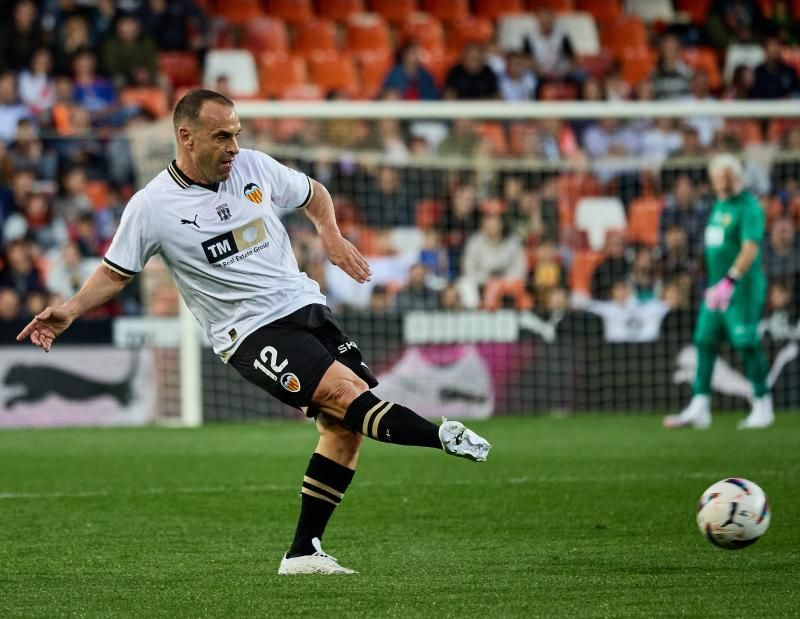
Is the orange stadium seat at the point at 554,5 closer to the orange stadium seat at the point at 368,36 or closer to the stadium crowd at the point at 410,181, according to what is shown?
the orange stadium seat at the point at 368,36

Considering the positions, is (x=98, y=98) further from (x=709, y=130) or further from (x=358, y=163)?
(x=709, y=130)

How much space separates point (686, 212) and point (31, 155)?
7.25 meters

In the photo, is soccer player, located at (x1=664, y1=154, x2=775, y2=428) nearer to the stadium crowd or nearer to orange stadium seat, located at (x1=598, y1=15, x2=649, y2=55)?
the stadium crowd

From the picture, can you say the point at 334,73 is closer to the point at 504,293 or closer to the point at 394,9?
the point at 394,9

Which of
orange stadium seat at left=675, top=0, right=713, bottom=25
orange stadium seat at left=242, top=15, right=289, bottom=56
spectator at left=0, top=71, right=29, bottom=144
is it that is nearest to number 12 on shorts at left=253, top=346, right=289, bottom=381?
spectator at left=0, top=71, right=29, bottom=144

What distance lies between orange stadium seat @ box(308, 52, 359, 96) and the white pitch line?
35.5 ft

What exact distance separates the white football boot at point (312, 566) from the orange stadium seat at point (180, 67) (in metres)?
13.7

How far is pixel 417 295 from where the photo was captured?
50.6 ft

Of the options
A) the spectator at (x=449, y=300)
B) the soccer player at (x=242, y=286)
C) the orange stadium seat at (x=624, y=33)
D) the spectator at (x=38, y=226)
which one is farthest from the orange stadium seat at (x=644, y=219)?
the soccer player at (x=242, y=286)

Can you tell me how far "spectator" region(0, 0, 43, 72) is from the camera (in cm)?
1844

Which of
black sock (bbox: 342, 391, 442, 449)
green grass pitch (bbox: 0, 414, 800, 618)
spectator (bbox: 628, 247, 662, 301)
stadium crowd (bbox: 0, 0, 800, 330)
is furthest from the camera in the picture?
stadium crowd (bbox: 0, 0, 800, 330)

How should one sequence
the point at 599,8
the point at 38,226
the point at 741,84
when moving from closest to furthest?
the point at 38,226, the point at 741,84, the point at 599,8

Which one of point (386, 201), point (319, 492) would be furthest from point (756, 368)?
point (319, 492)

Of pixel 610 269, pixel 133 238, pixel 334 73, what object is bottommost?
pixel 610 269
